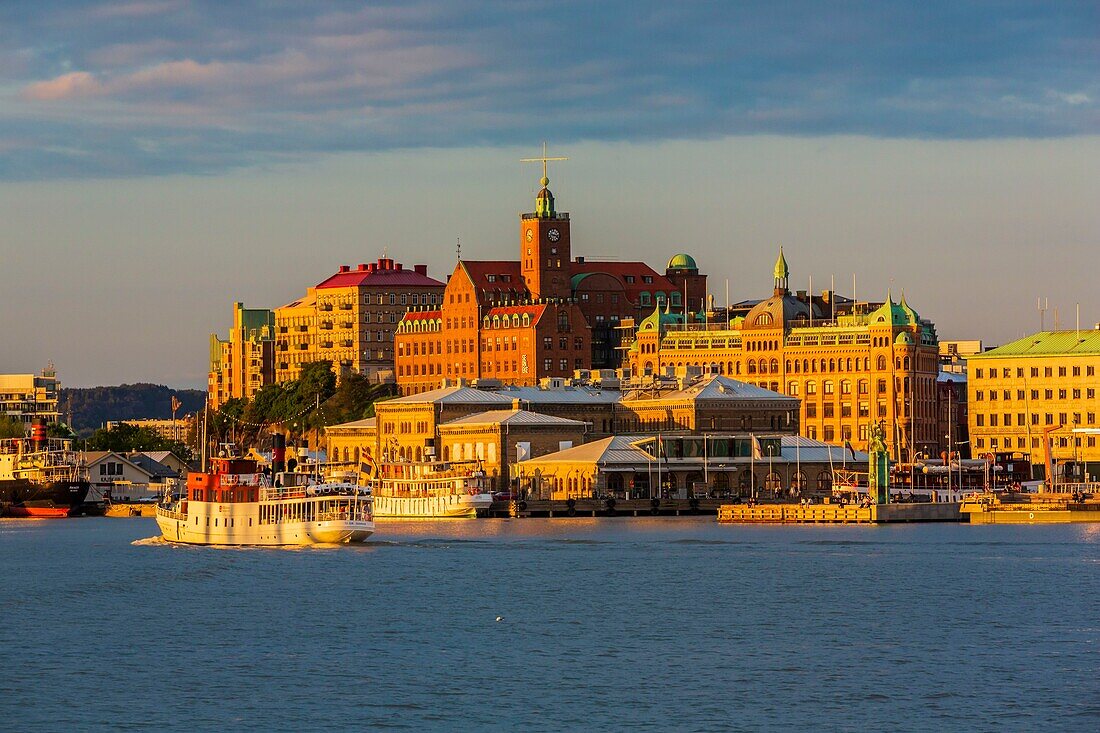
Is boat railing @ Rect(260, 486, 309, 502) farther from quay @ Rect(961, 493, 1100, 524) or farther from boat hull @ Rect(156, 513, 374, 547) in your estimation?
quay @ Rect(961, 493, 1100, 524)

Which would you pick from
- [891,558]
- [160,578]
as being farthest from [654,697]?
[891,558]

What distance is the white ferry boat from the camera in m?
152

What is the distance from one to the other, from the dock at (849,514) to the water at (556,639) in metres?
37.1

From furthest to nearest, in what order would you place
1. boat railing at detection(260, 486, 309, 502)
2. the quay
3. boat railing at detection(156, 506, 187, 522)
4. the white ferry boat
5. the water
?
the quay < boat railing at detection(156, 506, 187, 522) < boat railing at detection(260, 486, 309, 502) < the white ferry boat < the water

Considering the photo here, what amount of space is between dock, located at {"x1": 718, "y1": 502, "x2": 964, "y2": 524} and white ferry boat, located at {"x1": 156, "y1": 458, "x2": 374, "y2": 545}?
47800 mm

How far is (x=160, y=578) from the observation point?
5054 inches

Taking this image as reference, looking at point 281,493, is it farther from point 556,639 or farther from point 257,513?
point 556,639

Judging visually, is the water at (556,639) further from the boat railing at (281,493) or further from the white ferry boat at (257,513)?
the boat railing at (281,493)

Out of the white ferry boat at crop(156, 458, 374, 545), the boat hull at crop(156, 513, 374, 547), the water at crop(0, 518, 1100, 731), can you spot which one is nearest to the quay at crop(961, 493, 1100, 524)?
the water at crop(0, 518, 1100, 731)

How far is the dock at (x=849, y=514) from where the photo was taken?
19188 cm

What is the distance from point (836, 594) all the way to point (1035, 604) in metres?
10.5

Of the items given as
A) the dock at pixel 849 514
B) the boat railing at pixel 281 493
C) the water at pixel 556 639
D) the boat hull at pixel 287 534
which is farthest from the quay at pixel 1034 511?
the boat railing at pixel 281 493

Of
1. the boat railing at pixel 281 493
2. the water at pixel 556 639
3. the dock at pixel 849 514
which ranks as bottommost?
the water at pixel 556 639

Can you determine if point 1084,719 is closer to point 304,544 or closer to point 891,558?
point 891,558
